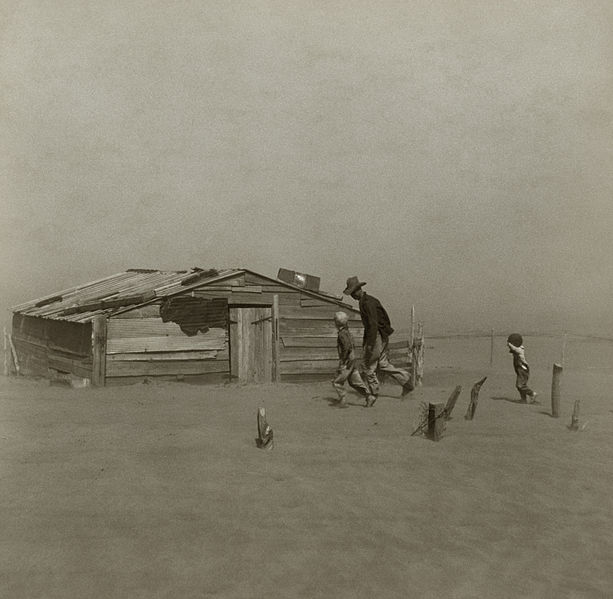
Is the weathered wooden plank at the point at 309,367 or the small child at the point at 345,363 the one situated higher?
the small child at the point at 345,363

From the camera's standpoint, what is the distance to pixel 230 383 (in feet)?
51.0

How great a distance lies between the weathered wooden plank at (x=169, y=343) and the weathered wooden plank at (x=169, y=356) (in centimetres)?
9

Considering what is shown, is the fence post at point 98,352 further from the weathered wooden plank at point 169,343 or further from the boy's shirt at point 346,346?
the boy's shirt at point 346,346

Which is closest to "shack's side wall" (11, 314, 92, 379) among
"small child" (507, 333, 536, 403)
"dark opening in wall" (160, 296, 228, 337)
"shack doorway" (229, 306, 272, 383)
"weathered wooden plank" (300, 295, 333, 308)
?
"dark opening in wall" (160, 296, 228, 337)

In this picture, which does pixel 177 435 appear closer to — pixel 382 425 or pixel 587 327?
pixel 382 425

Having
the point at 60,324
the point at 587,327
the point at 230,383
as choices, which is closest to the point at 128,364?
the point at 230,383

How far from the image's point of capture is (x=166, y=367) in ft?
49.6

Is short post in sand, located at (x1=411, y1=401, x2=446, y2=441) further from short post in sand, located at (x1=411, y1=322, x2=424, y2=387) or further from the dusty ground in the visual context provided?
short post in sand, located at (x1=411, y1=322, x2=424, y2=387)

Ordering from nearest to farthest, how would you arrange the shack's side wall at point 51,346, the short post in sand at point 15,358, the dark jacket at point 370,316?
the dark jacket at point 370,316
the shack's side wall at point 51,346
the short post in sand at point 15,358

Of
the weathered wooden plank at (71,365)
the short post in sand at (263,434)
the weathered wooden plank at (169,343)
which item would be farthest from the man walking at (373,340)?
the weathered wooden plank at (71,365)

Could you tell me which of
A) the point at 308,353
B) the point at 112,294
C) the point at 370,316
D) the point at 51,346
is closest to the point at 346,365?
the point at 370,316

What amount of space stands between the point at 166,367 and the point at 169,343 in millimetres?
601

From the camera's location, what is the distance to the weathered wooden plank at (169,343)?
1461cm

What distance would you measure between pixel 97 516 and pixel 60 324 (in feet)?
42.3
